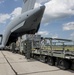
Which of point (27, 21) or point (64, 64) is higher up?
point (27, 21)

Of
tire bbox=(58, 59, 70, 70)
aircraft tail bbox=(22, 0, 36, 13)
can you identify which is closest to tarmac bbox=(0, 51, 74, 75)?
tire bbox=(58, 59, 70, 70)

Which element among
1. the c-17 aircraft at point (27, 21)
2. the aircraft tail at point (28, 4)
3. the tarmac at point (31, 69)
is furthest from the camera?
the aircraft tail at point (28, 4)

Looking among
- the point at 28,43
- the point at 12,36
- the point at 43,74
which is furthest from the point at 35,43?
the point at 12,36

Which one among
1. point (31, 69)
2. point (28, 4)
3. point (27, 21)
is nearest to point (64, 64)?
point (31, 69)

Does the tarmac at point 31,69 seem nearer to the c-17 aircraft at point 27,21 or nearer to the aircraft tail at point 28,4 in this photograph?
the c-17 aircraft at point 27,21

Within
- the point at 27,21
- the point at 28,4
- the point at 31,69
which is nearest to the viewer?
the point at 31,69

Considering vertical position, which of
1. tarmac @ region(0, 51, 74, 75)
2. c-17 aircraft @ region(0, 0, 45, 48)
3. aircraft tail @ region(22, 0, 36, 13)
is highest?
aircraft tail @ region(22, 0, 36, 13)

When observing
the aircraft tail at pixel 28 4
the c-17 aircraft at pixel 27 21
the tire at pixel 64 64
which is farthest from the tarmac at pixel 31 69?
the aircraft tail at pixel 28 4

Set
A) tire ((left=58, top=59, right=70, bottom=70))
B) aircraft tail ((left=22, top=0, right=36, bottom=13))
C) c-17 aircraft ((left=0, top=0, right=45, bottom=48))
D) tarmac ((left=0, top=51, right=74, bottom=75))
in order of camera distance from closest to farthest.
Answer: tarmac ((left=0, top=51, right=74, bottom=75)) → tire ((left=58, top=59, right=70, bottom=70)) → c-17 aircraft ((left=0, top=0, right=45, bottom=48)) → aircraft tail ((left=22, top=0, right=36, bottom=13))

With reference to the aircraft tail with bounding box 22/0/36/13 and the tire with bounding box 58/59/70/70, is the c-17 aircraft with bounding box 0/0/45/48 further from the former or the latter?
the tire with bounding box 58/59/70/70

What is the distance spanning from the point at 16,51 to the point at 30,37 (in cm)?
912

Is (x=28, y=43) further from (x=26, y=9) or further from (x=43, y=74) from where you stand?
(x=26, y=9)

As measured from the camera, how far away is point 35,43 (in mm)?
20578

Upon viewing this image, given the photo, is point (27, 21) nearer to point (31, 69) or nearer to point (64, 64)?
point (31, 69)
